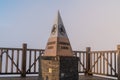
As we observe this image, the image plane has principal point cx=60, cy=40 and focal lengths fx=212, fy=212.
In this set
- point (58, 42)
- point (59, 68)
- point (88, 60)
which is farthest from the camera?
point (88, 60)

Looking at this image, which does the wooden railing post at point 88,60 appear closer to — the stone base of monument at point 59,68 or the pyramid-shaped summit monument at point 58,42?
the pyramid-shaped summit monument at point 58,42

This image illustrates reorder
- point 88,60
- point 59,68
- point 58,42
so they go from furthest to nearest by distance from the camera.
Answer: point 88,60 → point 58,42 → point 59,68

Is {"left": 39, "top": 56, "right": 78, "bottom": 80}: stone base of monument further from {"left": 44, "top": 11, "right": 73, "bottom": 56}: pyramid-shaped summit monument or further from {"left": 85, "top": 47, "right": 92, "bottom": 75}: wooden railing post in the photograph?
{"left": 85, "top": 47, "right": 92, "bottom": 75}: wooden railing post

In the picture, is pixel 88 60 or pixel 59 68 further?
pixel 88 60

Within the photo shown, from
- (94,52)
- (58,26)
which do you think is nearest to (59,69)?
(58,26)

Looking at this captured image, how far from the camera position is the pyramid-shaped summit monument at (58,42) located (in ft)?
23.6

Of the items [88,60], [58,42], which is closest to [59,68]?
[58,42]

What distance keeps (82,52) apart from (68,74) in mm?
3465

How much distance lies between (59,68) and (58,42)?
966 mm

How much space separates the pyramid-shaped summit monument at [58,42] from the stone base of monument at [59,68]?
Answer: 0.24 meters

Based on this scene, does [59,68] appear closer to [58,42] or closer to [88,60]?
[58,42]

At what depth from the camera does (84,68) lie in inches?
404

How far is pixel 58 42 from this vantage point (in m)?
7.26

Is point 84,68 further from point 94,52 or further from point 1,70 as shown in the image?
point 1,70
